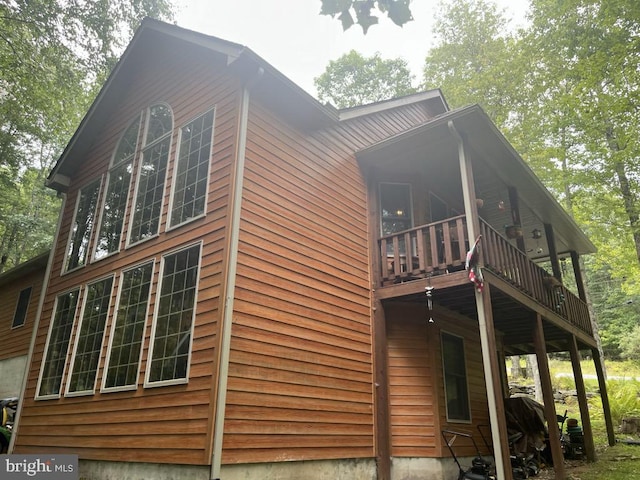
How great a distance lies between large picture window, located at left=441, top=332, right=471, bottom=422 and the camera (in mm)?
8719

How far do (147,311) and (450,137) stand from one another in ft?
19.6

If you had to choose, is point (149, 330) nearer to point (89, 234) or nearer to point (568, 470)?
point (89, 234)

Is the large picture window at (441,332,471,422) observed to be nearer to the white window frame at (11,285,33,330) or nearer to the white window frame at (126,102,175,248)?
the white window frame at (126,102,175,248)

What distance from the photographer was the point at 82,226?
10008 mm

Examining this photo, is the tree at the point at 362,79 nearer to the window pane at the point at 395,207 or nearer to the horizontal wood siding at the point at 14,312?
the window pane at the point at 395,207

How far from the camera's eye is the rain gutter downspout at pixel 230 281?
5.37m

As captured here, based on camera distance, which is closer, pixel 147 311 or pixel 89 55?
pixel 147 311

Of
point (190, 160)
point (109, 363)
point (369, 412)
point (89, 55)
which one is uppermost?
point (89, 55)

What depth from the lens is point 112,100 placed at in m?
10.3


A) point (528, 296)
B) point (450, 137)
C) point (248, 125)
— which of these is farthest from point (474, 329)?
point (248, 125)

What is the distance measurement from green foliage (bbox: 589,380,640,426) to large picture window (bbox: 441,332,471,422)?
7.93 meters

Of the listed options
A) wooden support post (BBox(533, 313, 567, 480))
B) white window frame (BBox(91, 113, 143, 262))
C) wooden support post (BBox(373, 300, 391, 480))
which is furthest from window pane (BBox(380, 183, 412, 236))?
white window frame (BBox(91, 113, 143, 262))

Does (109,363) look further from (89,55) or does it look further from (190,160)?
(89,55)

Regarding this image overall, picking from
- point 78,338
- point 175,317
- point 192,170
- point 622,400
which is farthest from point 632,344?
point 78,338
